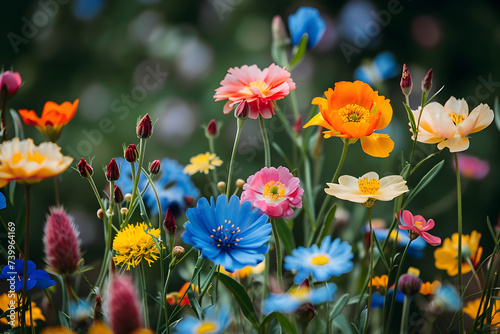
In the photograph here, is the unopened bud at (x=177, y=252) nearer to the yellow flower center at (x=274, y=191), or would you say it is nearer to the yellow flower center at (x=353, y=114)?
the yellow flower center at (x=274, y=191)

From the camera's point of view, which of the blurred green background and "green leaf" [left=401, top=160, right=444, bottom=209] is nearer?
"green leaf" [left=401, top=160, right=444, bottom=209]

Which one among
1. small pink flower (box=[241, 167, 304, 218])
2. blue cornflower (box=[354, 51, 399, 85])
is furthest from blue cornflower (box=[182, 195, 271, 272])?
blue cornflower (box=[354, 51, 399, 85])

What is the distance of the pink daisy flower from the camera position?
47cm

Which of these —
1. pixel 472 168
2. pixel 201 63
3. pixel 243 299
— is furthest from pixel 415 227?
pixel 201 63

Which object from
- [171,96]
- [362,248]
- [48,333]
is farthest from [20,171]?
[171,96]

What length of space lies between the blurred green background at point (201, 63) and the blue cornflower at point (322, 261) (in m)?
0.69

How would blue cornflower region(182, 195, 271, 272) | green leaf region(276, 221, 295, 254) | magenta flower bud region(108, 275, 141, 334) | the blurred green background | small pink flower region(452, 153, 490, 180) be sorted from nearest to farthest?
magenta flower bud region(108, 275, 141, 334) → blue cornflower region(182, 195, 271, 272) → green leaf region(276, 221, 295, 254) → small pink flower region(452, 153, 490, 180) → the blurred green background

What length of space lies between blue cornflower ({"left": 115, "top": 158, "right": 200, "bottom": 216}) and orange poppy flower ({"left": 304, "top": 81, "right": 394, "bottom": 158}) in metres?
0.22

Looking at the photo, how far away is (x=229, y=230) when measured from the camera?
440mm

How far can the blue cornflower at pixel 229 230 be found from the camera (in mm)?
410

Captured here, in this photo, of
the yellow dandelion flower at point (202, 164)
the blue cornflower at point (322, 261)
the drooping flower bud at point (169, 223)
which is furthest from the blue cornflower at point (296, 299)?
the yellow dandelion flower at point (202, 164)

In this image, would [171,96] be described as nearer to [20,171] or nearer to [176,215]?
[176,215]

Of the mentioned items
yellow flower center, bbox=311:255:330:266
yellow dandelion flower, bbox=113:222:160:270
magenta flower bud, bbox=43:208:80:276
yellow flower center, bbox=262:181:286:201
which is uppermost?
magenta flower bud, bbox=43:208:80:276

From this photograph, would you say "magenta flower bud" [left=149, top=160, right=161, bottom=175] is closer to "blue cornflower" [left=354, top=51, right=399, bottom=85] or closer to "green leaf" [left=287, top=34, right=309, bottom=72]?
"green leaf" [left=287, top=34, right=309, bottom=72]
